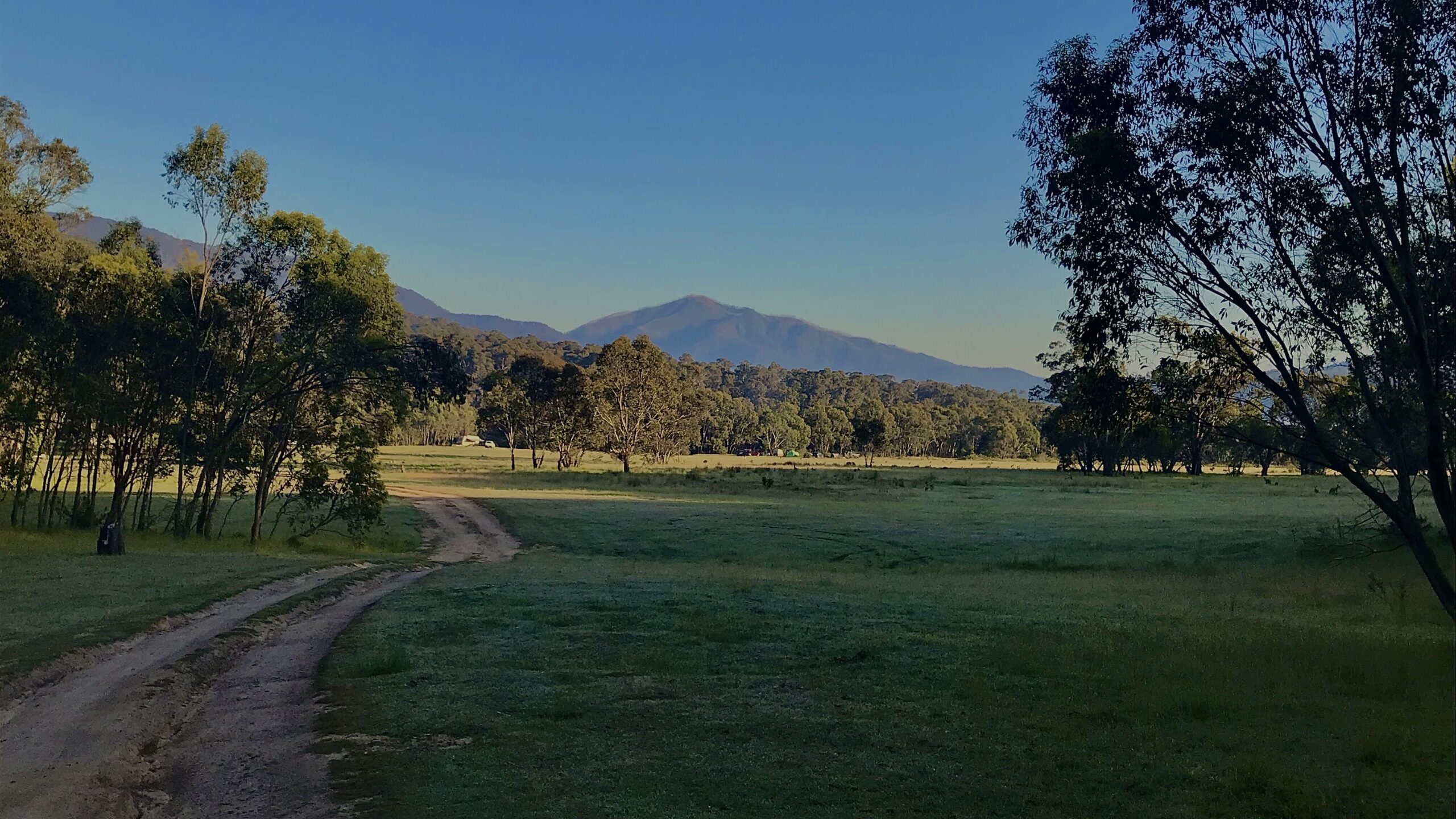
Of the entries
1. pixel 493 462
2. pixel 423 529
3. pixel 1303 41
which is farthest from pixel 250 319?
pixel 493 462

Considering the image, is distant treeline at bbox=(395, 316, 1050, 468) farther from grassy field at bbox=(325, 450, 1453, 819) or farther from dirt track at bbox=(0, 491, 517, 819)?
dirt track at bbox=(0, 491, 517, 819)

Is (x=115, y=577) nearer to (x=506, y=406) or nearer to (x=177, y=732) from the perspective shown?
(x=177, y=732)

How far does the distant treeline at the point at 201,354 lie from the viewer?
99.7 feet

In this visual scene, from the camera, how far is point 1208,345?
14.5 m

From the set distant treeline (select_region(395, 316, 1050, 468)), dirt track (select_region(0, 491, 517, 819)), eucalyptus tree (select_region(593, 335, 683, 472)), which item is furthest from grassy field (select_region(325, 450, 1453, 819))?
eucalyptus tree (select_region(593, 335, 683, 472))

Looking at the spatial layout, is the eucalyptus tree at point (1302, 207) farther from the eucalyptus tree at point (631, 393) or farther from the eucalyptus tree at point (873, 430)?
the eucalyptus tree at point (873, 430)

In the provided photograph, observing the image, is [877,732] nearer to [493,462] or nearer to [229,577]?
[229,577]

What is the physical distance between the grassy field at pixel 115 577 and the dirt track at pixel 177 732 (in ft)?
2.36

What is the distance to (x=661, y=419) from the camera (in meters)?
110

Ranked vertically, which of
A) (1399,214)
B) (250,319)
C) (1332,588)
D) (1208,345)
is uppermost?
(250,319)

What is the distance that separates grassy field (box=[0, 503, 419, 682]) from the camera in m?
13.1

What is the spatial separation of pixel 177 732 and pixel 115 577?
1221 cm

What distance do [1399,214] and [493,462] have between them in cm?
10901

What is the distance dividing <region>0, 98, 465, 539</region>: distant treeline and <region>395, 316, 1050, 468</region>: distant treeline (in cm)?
318
